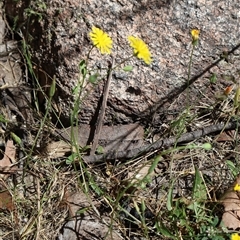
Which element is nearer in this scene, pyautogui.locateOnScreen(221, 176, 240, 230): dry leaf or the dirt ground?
pyautogui.locateOnScreen(221, 176, 240, 230): dry leaf

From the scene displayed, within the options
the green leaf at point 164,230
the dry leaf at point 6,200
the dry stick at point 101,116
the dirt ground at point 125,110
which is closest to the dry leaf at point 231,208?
the dirt ground at point 125,110

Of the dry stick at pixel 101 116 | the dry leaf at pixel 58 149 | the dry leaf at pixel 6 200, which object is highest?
the dry stick at pixel 101 116

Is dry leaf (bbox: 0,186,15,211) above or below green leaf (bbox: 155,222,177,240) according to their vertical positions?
above

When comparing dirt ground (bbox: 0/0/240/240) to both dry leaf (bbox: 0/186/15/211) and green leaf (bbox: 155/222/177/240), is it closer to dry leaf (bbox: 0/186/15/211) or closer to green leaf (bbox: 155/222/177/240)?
dry leaf (bbox: 0/186/15/211)

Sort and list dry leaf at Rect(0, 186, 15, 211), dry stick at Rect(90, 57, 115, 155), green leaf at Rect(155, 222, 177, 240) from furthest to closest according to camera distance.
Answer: dry stick at Rect(90, 57, 115, 155), dry leaf at Rect(0, 186, 15, 211), green leaf at Rect(155, 222, 177, 240)

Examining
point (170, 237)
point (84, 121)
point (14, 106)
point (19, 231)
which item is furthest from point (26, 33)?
point (170, 237)

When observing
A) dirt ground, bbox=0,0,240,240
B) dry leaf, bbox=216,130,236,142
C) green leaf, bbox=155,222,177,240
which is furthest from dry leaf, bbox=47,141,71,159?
dry leaf, bbox=216,130,236,142

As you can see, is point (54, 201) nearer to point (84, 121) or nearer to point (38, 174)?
point (38, 174)

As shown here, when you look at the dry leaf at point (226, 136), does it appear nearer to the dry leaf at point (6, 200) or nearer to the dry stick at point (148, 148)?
the dry stick at point (148, 148)
